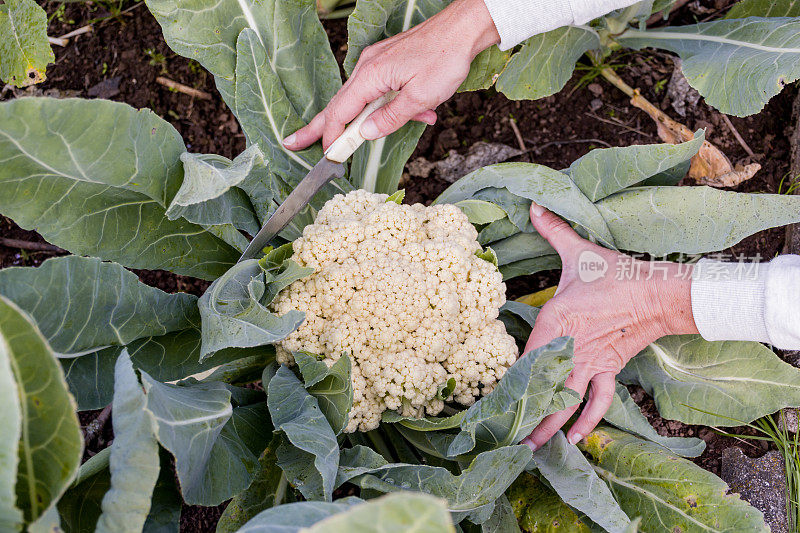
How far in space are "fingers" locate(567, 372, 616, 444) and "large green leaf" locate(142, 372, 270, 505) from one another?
106 cm

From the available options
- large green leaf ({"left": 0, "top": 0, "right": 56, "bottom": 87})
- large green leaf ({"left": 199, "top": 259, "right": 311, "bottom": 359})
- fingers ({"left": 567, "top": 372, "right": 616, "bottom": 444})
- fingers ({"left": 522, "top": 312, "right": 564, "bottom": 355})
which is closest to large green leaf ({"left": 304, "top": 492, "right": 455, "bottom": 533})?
large green leaf ({"left": 199, "top": 259, "right": 311, "bottom": 359})

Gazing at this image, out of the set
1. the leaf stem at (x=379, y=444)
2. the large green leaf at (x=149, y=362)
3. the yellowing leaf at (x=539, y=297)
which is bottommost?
the leaf stem at (x=379, y=444)

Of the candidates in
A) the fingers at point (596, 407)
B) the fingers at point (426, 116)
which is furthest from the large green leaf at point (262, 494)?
the fingers at point (426, 116)

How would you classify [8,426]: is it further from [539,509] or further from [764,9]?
[764,9]

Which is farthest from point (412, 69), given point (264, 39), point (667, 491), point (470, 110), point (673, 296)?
point (667, 491)

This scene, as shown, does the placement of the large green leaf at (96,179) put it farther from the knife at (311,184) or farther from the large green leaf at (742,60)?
the large green leaf at (742,60)

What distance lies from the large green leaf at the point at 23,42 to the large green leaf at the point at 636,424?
2.50m

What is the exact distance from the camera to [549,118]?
290 cm

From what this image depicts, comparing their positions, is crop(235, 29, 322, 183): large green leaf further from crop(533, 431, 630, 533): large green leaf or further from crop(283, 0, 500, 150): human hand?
crop(533, 431, 630, 533): large green leaf

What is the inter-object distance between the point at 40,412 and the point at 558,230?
1.67 metres

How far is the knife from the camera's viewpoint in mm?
1963

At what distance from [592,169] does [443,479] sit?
119cm

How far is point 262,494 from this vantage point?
2080 mm

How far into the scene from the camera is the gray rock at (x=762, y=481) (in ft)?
8.16
